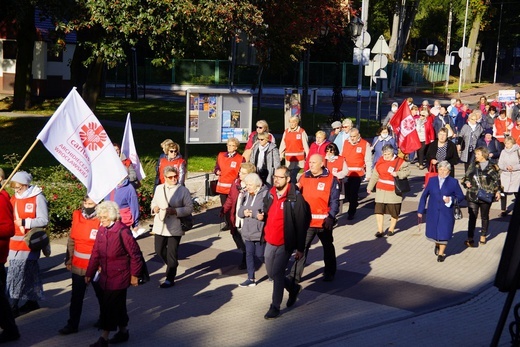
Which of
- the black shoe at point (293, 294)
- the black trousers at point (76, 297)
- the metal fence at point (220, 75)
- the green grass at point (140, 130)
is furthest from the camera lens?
the metal fence at point (220, 75)

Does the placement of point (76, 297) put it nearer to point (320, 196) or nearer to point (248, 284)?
point (248, 284)

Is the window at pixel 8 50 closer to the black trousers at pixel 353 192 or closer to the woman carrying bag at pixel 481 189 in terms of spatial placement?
the black trousers at pixel 353 192

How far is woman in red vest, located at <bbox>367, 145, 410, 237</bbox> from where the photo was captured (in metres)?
15.1

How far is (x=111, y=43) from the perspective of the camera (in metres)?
20.4

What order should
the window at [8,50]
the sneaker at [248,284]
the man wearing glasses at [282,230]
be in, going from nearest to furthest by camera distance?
the man wearing glasses at [282,230]
the sneaker at [248,284]
the window at [8,50]

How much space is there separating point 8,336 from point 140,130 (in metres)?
18.6

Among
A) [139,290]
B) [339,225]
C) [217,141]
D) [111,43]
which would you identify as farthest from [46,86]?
[139,290]

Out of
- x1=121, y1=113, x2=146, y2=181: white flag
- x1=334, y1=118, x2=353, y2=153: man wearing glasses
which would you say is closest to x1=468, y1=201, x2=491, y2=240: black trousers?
x1=334, y1=118, x2=353, y2=153: man wearing glasses

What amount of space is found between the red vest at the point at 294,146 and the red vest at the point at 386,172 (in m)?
2.59

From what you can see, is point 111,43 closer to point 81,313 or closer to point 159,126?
point 159,126

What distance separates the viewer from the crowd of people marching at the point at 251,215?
897 cm

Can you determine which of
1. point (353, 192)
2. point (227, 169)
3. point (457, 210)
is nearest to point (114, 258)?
point (227, 169)

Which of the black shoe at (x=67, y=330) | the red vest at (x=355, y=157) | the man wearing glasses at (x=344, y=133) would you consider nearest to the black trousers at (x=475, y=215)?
the red vest at (x=355, y=157)

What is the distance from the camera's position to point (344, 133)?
17531 millimetres
